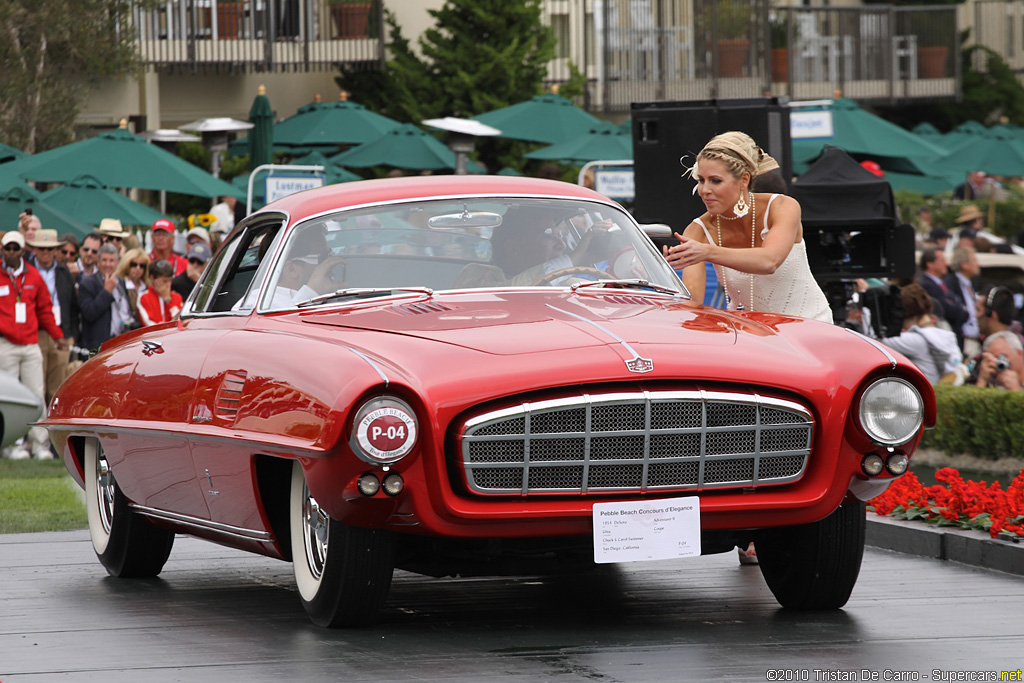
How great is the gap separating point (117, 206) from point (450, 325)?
14763 mm

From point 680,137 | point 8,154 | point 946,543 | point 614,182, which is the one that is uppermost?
point 8,154

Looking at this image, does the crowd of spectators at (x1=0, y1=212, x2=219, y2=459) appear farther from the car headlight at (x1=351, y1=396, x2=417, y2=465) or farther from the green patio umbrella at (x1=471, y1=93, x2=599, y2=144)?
the green patio umbrella at (x1=471, y1=93, x2=599, y2=144)

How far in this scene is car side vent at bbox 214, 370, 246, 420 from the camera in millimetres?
6957

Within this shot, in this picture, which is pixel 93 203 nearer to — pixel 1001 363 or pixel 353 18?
pixel 1001 363

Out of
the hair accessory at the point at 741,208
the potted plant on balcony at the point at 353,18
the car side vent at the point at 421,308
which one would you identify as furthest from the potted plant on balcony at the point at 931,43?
the car side vent at the point at 421,308

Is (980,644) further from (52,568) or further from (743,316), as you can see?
(52,568)

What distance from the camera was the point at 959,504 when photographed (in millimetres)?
9500

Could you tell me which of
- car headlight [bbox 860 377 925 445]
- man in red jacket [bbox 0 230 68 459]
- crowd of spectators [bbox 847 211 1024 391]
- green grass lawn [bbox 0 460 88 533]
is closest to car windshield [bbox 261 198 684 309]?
car headlight [bbox 860 377 925 445]

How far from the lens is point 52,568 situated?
9.10 metres

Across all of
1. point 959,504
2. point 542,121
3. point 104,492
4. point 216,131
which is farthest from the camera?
point 542,121

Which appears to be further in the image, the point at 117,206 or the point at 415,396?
the point at 117,206

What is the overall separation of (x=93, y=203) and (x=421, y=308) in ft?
47.1

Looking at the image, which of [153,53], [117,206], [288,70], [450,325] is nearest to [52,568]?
[450,325]

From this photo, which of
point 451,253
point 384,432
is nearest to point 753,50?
point 451,253
